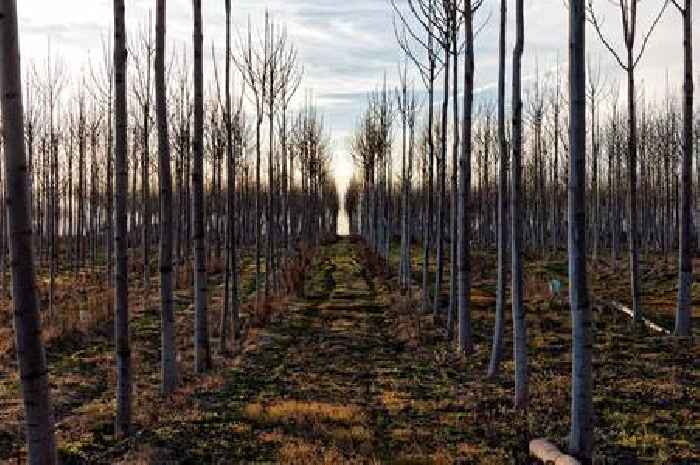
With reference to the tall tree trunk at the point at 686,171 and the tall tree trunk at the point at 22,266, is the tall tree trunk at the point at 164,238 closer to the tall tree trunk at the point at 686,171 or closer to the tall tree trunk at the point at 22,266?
the tall tree trunk at the point at 22,266

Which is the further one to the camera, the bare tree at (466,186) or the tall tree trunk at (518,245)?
the bare tree at (466,186)

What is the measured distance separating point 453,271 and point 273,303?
804 centimetres

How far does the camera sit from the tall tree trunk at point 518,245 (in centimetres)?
815

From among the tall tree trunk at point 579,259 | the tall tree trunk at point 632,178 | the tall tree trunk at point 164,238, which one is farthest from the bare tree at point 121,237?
the tall tree trunk at point 632,178

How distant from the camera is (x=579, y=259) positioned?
565cm

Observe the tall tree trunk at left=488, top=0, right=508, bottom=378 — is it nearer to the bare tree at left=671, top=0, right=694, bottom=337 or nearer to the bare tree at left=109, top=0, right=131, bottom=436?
the bare tree at left=671, top=0, right=694, bottom=337

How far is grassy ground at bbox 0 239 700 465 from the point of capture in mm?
6438

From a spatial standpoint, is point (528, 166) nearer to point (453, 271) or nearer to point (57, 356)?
point (453, 271)

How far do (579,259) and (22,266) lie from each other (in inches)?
168

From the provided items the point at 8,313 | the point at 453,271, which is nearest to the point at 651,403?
the point at 453,271

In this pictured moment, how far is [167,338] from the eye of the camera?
9.00 meters

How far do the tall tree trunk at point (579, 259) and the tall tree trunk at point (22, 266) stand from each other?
13.5ft

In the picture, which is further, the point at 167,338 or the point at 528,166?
the point at 528,166

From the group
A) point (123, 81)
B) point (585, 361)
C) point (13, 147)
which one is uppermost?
point (123, 81)
